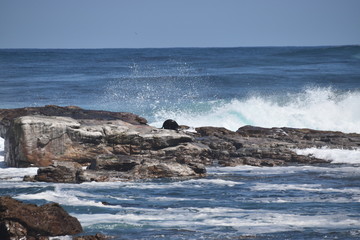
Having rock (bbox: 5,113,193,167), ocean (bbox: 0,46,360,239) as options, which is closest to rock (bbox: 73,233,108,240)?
ocean (bbox: 0,46,360,239)

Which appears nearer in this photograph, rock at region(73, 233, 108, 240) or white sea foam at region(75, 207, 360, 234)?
A: rock at region(73, 233, 108, 240)

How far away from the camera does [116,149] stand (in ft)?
65.4

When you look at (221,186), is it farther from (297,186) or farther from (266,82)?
(266,82)

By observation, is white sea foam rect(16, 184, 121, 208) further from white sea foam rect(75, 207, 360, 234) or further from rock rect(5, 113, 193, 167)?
A: rock rect(5, 113, 193, 167)

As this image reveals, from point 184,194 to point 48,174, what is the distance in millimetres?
3750

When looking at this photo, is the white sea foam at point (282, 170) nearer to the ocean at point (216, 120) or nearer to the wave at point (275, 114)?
the ocean at point (216, 120)

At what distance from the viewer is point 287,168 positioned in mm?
20469

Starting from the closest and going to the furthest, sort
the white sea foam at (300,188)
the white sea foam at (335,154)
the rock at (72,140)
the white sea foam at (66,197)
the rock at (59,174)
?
the white sea foam at (66,197) → the white sea foam at (300,188) → the rock at (59,174) → the rock at (72,140) → the white sea foam at (335,154)

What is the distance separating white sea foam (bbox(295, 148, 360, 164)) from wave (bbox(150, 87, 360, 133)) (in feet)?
32.7

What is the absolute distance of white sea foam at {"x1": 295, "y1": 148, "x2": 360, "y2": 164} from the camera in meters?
22.1

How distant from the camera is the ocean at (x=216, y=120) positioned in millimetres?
12547

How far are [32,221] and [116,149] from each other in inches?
365

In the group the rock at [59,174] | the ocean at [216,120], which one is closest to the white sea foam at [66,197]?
the ocean at [216,120]

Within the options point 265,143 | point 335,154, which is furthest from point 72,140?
point 335,154
